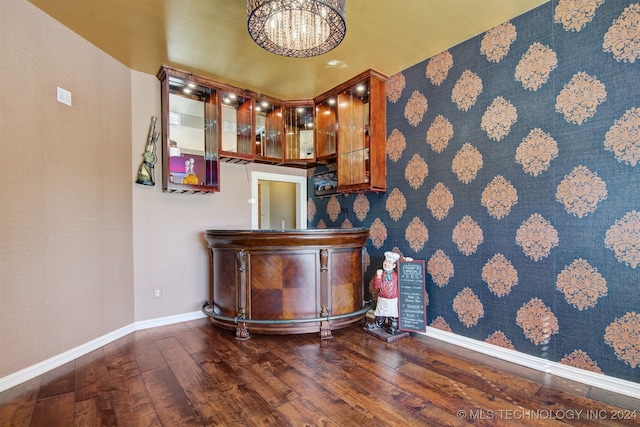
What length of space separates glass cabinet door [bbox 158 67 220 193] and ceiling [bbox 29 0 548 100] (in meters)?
0.18

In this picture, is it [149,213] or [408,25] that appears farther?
[149,213]

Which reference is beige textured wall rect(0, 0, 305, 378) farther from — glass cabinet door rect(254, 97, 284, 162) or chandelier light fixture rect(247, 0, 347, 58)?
chandelier light fixture rect(247, 0, 347, 58)

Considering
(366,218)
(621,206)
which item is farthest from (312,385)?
(621,206)

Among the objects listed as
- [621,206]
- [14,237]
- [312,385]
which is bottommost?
[312,385]

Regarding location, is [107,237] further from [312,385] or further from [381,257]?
[381,257]

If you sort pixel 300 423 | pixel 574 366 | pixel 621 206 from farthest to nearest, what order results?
pixel 574 366, pixel 621 206, pixel 300 423

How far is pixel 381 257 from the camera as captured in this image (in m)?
3.65

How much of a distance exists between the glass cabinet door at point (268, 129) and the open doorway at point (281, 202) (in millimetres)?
395

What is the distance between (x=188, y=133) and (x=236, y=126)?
57cm

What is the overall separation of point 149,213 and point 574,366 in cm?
402

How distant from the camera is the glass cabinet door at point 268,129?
13.1ft

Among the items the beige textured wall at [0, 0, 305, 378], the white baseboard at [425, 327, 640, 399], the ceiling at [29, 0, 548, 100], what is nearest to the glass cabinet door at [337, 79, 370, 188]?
the ceiling at [29, 0, 548, 100]

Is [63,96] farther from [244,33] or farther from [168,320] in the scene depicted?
[168,320]

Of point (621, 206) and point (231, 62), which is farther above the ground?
point (231, 62)
